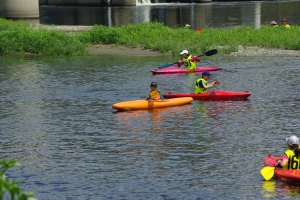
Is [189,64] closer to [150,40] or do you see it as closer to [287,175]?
[150,40]

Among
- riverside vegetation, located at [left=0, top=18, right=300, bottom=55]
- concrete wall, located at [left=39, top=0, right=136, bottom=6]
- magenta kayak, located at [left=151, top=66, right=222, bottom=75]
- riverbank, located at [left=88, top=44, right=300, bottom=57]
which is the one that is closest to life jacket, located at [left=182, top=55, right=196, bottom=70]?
magenta kayak, located at [left=151, top=66, right=222, bottom=75]

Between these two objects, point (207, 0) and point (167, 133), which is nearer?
point (167, 133)

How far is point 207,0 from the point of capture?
332 feet

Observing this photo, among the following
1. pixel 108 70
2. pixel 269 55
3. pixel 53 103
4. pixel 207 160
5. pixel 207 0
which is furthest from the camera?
pixel 207 0

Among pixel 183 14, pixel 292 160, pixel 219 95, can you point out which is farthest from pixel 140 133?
pixel 183 14

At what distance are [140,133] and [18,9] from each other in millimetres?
49392

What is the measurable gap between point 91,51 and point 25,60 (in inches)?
188

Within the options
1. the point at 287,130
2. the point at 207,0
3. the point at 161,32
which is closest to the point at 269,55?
the point at 161,32

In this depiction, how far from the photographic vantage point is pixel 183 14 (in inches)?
3172

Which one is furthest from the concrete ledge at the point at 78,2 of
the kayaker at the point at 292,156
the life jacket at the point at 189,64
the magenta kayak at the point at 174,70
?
the kayaker at the point at 292,156

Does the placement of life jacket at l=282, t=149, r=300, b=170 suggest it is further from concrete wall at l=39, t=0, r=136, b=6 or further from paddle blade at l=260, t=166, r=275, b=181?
concrete wall at l=39, t=0, r=136, b=6

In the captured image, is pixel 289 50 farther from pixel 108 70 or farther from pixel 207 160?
pixel 207 160

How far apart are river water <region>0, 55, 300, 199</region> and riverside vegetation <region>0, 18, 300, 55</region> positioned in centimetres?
519

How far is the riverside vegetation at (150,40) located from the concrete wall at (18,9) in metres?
21.7
